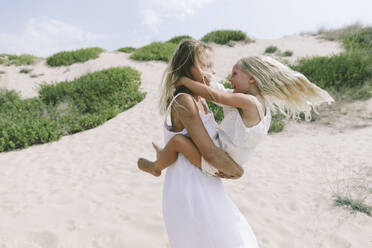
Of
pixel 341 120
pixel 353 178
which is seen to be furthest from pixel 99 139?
pixel 341 120

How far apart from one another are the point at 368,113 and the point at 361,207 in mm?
4751

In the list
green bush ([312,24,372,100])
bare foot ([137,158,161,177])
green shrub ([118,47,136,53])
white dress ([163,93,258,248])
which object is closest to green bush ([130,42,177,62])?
Answer: green shrub ([118,47,136,53])

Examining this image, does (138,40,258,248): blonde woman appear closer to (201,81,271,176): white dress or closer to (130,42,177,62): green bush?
(201,81,271,176): white dress

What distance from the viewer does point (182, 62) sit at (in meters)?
1.91

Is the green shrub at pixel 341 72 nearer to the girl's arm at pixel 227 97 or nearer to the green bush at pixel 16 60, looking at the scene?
the girl's arm at pixel 227 97

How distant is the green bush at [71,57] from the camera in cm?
1469

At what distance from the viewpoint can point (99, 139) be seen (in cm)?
731

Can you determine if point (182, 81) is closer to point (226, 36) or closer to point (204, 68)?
point (204, 68)

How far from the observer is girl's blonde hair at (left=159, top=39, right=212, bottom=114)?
1.88 m

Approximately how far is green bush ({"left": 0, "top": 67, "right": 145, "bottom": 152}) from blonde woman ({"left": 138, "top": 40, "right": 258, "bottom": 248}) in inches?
260

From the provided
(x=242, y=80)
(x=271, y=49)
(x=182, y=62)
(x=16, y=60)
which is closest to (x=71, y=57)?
(x=16, y=60)

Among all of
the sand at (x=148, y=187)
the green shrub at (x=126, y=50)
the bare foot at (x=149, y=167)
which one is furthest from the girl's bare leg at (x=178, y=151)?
the green shrub at (x=126, y=50)

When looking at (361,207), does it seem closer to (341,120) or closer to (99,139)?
(341,120)

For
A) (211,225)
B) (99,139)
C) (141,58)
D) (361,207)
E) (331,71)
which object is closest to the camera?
(211,225)
